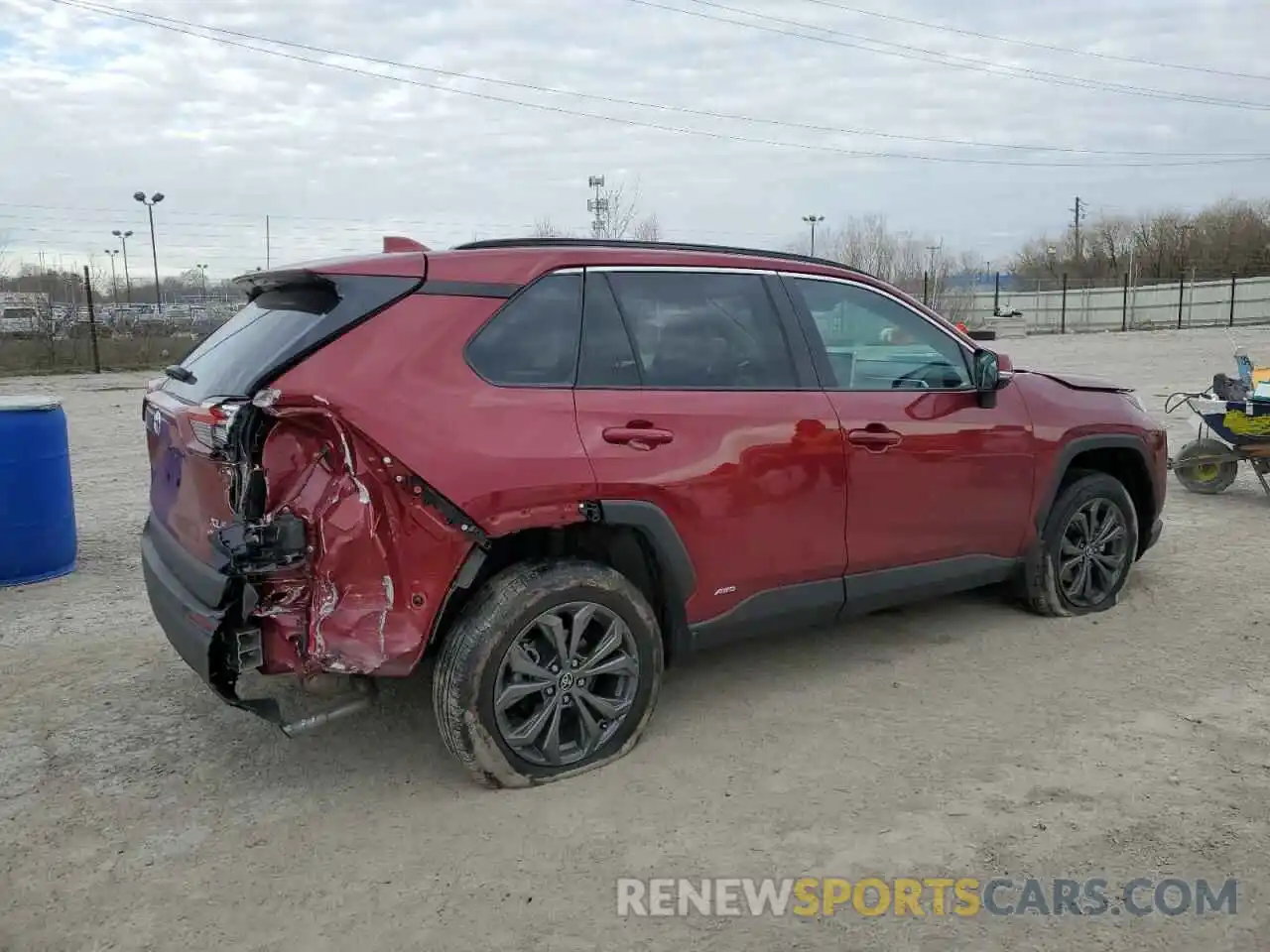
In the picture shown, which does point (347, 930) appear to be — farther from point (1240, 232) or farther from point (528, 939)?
point (1240, 232)

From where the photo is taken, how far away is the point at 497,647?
3.28 metres

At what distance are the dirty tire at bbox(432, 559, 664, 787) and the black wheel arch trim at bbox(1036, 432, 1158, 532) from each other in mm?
2351

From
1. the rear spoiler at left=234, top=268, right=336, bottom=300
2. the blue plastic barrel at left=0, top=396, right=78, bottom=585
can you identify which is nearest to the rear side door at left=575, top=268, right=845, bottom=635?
the rear spoiler at left=234, top=268, right=336, bottom=300

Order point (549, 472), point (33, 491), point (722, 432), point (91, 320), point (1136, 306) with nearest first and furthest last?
point (549, 472) → point (722, 432) → point (33, 491) → point (91, 320) → point (1136, 306)

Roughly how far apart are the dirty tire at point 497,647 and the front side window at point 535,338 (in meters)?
0.66

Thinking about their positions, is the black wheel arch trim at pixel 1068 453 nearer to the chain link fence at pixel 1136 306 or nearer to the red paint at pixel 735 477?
the red paint at pixel 735 477

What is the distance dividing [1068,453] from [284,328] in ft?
11.9

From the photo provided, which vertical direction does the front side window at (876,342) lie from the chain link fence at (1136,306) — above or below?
below

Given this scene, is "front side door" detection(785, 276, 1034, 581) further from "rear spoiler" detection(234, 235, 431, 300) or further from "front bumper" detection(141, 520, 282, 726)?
"front bumper" detection(141, 520, 282, 726)

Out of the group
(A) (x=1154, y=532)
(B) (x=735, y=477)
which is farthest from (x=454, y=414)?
(A) (x=1154, y=532)

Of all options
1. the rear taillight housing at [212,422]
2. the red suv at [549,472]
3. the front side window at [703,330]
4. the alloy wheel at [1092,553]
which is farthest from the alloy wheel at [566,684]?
the alloy wheel at [1092,553]

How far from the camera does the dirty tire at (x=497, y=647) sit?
3268mm

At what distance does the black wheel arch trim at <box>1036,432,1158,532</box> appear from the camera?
481 centimetres

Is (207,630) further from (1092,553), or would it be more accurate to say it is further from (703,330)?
(1092,553)
